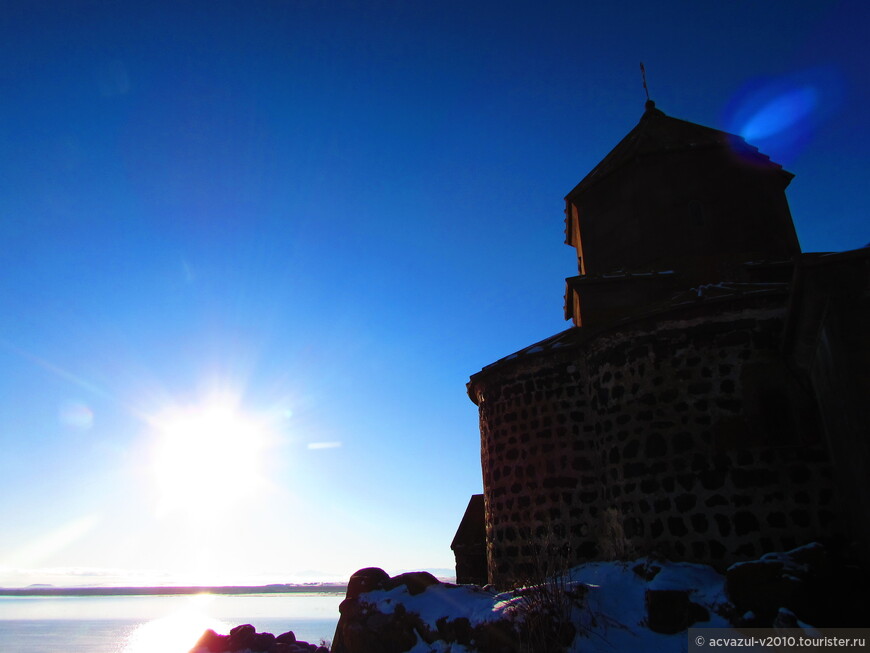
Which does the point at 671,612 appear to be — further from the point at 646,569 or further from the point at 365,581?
the point at 365,581

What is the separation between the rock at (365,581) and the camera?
33.1ft

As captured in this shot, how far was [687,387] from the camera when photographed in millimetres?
8938

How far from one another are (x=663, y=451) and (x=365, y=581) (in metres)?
5.44

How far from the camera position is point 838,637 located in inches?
223

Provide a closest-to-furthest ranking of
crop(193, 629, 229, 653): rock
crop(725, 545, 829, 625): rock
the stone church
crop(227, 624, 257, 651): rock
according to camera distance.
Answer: crop(725, 545, 829, 625): rock < the stone church < crop(227, 624, 257, 651): rock < crop(193, 629, 229, 653): rock

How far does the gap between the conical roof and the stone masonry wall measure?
5330 millimetres

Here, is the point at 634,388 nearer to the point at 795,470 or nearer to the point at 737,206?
the point at 795,470

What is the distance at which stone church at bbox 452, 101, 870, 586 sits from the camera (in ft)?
24.2

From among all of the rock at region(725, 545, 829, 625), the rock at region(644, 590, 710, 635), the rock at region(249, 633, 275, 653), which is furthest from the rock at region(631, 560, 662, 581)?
the rock at region(249, 633, 275, 653)

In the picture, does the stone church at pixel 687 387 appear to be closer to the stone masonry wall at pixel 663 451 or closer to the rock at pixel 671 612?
the stone masonry wall at pixel 663 451

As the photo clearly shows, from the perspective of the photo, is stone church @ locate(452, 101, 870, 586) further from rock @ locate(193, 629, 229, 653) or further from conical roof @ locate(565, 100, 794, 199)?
rock @ locate(193, 629, 229, 653)

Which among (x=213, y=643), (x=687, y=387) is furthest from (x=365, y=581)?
(x=213, y=643)

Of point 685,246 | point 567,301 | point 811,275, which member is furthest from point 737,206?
point 811,275

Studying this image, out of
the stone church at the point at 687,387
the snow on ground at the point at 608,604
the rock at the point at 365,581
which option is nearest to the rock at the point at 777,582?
the snow on ground at the point at 608,604
